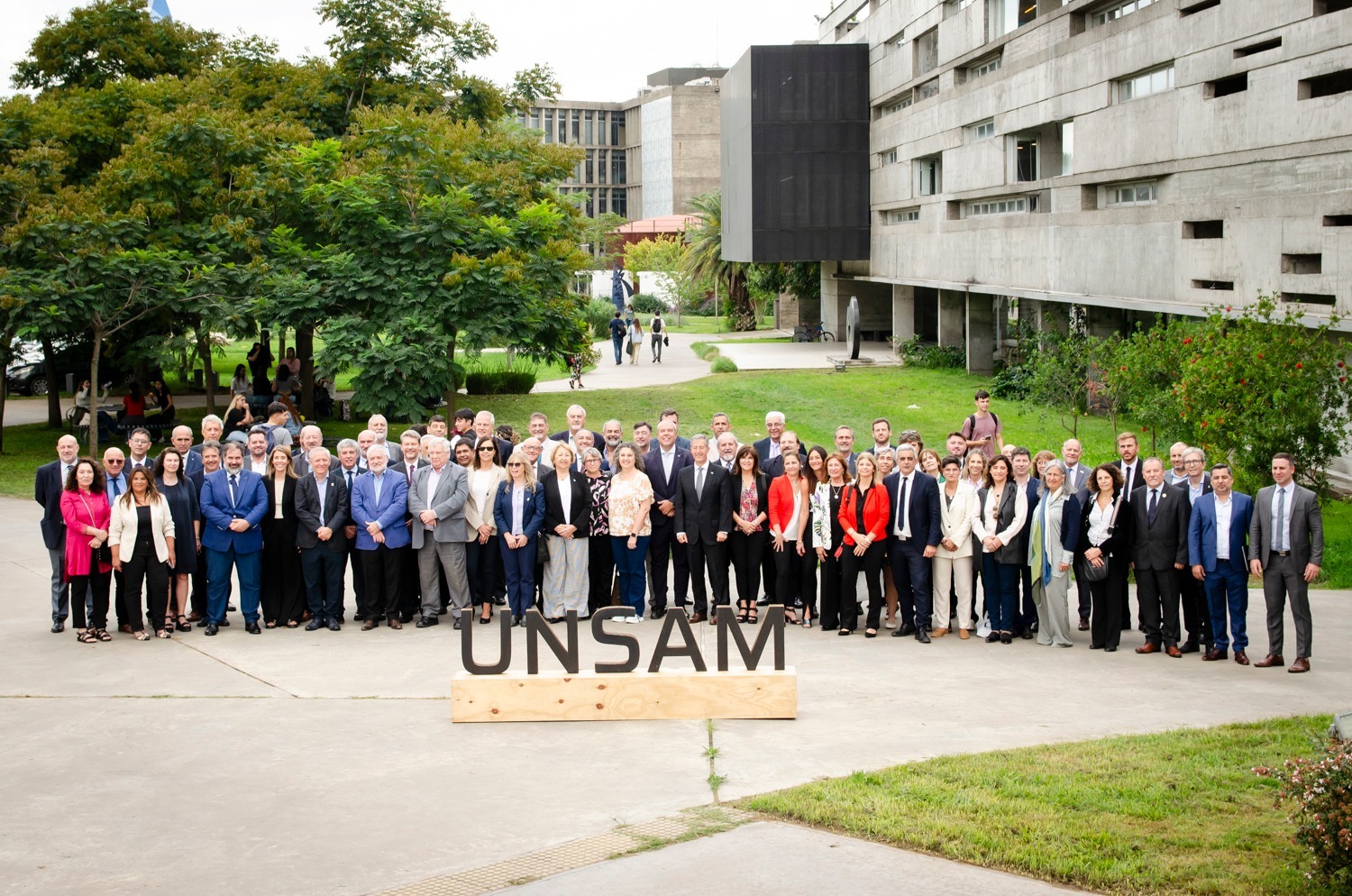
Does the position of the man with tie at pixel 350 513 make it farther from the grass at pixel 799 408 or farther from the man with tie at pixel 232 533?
the grass at pixel 799 408

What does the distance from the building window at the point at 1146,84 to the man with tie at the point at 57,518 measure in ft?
67.9

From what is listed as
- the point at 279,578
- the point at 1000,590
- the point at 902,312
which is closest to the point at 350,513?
the point at 279,578

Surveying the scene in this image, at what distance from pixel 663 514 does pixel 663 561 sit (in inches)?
22.2

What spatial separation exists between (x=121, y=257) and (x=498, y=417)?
9407 millimetres

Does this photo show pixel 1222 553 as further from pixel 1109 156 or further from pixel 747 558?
pixel 1109 156

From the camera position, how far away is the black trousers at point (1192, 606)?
12.0m

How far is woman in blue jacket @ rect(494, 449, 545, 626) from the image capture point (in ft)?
42.5

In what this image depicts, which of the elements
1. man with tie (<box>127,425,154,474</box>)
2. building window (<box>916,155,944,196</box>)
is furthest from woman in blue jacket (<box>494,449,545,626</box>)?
building window (<box>916,155,944,196</box>)

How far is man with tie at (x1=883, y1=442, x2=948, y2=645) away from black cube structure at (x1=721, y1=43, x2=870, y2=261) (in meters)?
35.9

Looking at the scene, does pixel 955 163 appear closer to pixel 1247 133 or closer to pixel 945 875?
pixel 1247 133

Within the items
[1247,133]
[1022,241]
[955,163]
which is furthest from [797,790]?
[955,163]

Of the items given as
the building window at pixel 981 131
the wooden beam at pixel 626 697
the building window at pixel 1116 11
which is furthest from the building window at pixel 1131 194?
the wooden beam at pixel 626 697

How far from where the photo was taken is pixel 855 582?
12.9m

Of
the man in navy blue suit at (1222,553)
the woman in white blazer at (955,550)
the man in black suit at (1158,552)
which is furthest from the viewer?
the woman in white blazer at (955,550)
